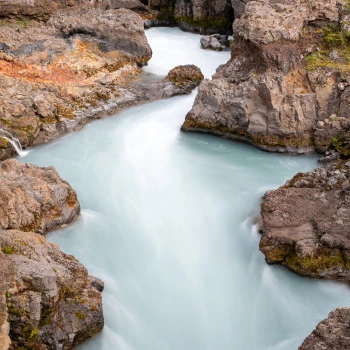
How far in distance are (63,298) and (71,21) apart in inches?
496

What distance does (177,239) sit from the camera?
30.8 ft

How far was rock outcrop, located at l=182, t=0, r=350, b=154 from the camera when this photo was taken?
11.8 m

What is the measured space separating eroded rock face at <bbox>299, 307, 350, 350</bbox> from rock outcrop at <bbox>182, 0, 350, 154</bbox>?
21.4 ft

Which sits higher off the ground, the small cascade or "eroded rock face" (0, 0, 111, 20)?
"eroded rock face" (0, 0, 111, 20)

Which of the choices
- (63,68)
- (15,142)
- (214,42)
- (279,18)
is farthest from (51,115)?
(214,42)

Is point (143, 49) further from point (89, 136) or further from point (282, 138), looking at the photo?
point (282, 138)

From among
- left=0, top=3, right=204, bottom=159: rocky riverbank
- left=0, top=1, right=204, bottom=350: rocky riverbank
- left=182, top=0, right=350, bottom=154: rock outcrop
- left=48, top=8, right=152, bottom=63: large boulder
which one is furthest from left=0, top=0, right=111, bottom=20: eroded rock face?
left=182, top=0, right=350, bottom=154: rock outcrop

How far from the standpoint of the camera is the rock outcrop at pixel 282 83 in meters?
11.8

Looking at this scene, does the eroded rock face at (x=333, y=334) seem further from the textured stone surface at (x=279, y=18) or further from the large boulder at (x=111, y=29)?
the large boulder at (x=111, y=29)

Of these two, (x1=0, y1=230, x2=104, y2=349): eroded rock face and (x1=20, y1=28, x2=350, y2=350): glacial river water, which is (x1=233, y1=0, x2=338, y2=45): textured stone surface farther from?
(x1=0, y1=230, x2=104, y2=349): eroded rock face

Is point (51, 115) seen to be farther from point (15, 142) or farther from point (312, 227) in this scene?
point (312, 227)

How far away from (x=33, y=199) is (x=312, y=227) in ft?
17.6

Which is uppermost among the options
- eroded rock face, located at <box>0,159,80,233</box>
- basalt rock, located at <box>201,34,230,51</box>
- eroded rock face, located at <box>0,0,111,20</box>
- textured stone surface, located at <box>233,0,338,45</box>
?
textured stone surface, located at <box>233,0,338,45</box>

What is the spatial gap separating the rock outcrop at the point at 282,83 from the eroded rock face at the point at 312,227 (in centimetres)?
255
